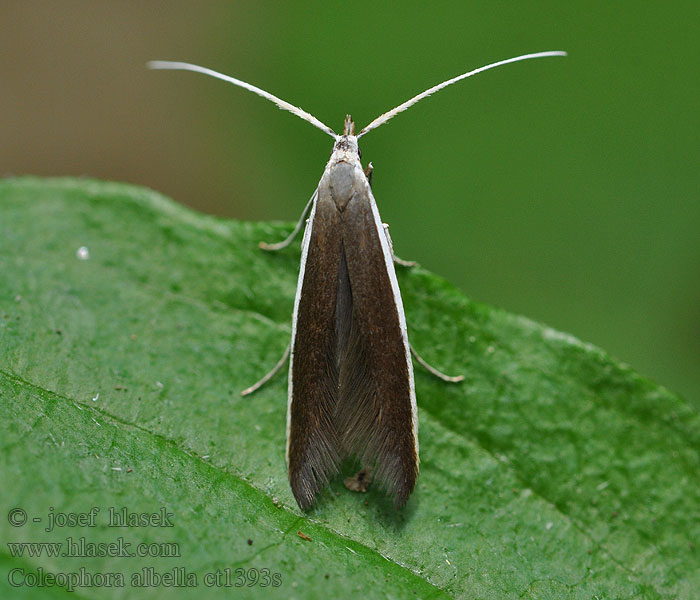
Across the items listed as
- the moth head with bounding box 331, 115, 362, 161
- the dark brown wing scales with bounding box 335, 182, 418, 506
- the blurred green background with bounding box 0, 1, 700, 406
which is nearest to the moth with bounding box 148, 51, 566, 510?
the dark brown wing scales with bounding box 335, 182, 418, 506

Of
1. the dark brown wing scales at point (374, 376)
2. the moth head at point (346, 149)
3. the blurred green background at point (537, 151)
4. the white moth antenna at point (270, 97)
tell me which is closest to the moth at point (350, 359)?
the dark brown wing scales at point (374, 376)

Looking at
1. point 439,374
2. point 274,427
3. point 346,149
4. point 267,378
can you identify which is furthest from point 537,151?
point 274,427

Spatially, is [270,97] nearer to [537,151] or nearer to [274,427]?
[274,427]

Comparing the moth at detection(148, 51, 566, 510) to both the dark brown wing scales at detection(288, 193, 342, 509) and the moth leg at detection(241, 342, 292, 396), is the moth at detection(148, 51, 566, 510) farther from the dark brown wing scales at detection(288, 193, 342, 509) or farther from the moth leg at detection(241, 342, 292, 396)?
the moth leg at detection(241, 342, 292, 396)

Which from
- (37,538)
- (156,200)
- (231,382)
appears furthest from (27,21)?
(37,538)

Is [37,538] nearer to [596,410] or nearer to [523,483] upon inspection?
[523,483]

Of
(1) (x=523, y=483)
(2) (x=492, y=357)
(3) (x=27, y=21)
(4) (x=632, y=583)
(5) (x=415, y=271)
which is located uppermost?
(3) (x=27, y=21)
